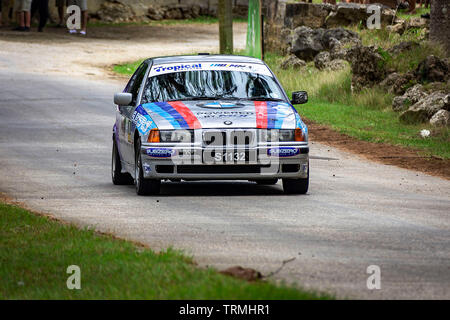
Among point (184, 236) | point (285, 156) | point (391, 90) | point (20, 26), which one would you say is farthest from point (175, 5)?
point (184, 236)

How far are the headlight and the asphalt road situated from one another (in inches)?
26.2

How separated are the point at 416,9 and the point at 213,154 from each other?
105ft

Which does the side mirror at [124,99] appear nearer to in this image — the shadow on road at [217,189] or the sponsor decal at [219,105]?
the sponsor decal at [219,105]

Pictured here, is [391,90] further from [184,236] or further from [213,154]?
[184,236]

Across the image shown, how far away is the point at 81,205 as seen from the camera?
40.7 ft

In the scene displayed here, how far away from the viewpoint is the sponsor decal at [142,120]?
504 inches

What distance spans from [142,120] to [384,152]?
23.6ft

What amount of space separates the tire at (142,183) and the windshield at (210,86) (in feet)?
3.05

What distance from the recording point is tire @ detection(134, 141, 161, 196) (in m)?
13.0

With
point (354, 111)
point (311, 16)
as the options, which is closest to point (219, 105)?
point (354, 111)

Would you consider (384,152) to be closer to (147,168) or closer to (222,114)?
(222,114)

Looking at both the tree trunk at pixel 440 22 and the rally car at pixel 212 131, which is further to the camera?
the tree trunk at pixel 440 22

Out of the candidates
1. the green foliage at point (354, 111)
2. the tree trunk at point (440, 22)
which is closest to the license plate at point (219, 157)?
the green foliage at point (354, 111)

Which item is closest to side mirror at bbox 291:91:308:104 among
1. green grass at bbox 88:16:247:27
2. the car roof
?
the car roof
